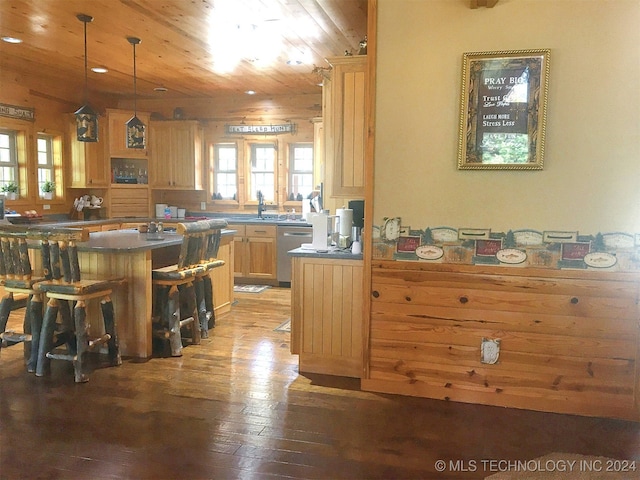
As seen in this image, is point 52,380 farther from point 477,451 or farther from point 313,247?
point 477,451

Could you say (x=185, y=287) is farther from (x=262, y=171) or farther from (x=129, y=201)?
(x=129, y=201)

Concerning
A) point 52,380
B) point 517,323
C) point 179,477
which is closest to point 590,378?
point 517,323

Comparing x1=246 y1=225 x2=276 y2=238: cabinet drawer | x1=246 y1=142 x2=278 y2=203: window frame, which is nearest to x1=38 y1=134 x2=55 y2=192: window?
x1=246 y1=142 x2=278 y2=203: window frame

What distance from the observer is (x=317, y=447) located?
2.62 metres

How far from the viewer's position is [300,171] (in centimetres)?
748

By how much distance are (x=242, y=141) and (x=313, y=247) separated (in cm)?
421

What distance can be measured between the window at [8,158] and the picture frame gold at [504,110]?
571cm

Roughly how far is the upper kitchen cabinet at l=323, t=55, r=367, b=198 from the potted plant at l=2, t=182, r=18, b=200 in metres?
4.55

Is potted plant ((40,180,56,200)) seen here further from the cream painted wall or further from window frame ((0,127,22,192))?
the cream painted wall

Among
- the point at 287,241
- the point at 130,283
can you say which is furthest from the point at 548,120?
the point at 287,241

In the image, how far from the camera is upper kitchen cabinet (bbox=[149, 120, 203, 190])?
24.3 ft

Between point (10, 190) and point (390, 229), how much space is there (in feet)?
16.8

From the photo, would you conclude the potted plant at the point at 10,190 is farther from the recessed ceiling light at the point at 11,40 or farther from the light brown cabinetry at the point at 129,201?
the recessed ceiling light at the point at 11,40

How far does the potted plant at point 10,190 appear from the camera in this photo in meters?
6.16
